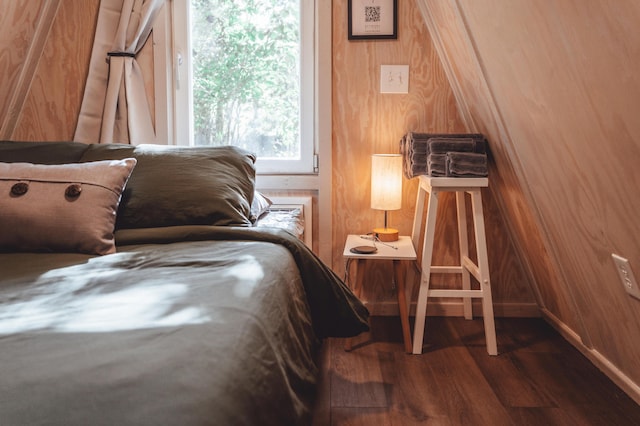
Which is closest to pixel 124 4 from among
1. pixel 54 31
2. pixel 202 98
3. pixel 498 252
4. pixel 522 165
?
pixel 54 31

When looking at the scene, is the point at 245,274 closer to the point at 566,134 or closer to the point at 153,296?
the point at 153,296

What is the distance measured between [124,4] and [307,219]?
134 centimetres

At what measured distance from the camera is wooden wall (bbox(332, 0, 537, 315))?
2922 mm

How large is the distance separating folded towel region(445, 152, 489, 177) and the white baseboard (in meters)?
→ 0.81

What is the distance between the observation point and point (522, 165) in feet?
7.24

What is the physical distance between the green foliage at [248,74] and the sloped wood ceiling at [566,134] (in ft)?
2.37

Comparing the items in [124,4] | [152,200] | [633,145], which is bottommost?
[152,200]

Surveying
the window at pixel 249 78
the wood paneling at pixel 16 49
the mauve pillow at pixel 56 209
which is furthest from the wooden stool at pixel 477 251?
the wood paneling at pixel 16 49

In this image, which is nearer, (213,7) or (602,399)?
(602,399)

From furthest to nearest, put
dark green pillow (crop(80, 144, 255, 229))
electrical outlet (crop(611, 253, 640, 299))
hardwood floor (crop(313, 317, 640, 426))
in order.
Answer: dark green pillow (crop(80, 144, 255, 229)), hardwood floor (crop(313, 317, 640, 426)), electrical outlet (crop(611, 253, 640, 299))

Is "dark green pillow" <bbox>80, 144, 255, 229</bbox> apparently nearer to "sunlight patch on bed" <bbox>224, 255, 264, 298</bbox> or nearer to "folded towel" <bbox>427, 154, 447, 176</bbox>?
"sunlight patch on bed" <bbox>224, 255, 264, 298</bbox>

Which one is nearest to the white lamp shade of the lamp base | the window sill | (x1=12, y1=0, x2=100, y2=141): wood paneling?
the lamp base

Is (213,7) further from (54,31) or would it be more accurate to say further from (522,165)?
(522,165)

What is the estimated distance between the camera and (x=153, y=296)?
1.38m
